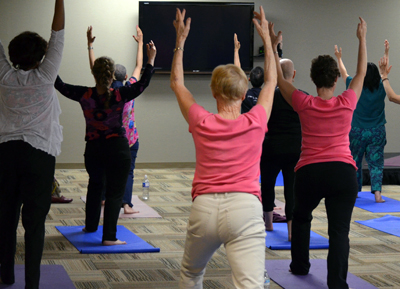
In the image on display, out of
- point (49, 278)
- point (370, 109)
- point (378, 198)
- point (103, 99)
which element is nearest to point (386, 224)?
point (378, 198)

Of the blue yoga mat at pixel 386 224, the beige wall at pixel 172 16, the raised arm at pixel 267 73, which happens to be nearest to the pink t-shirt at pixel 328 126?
the raised arm at pixel 267 73

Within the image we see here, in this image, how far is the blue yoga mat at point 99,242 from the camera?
396 centimetres

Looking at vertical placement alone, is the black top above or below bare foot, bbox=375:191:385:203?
above

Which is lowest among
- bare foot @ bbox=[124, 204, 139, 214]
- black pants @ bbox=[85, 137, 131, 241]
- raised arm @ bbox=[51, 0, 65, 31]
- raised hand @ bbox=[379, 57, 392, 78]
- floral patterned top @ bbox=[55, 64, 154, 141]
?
bare foot @ bbox=[124, 204, 139, 214]

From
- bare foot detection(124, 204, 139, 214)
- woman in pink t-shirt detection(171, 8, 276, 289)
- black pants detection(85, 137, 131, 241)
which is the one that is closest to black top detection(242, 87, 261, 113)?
black pants detection(85, 137, 131, 241)

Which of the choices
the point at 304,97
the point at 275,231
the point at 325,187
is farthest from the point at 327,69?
the point at 275,231

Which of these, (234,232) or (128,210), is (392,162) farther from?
(234,232)

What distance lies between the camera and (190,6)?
823 cm

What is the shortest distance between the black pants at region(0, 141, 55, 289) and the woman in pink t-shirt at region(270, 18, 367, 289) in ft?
4.48

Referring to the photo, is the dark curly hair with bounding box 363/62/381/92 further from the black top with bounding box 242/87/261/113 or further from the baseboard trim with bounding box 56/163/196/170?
the baseboard trim with bounding box 56/163/196/170

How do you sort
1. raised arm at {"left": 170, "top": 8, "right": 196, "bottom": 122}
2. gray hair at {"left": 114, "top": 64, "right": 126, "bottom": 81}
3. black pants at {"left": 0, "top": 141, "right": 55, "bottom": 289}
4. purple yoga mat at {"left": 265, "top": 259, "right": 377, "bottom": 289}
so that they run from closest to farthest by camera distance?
raised arm at {"left": 170, "top": 8, "right": 196, "bottom": 122} → black pants at {"left": 0, "top": 141, "right": 55, "bottom": 289} → purple yoga mat at {"left": 265, "top": 259, "right": 377, "bottom": 289} → gray hair at {"left": 114, "top": 64, "right": 126, "bottom": 81}

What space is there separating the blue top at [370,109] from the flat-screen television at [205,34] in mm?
2658

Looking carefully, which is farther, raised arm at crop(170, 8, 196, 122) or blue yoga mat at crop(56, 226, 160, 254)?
blue yoga mat at crop(56, 226, 160, 254)

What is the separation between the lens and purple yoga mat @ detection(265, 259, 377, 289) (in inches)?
129
